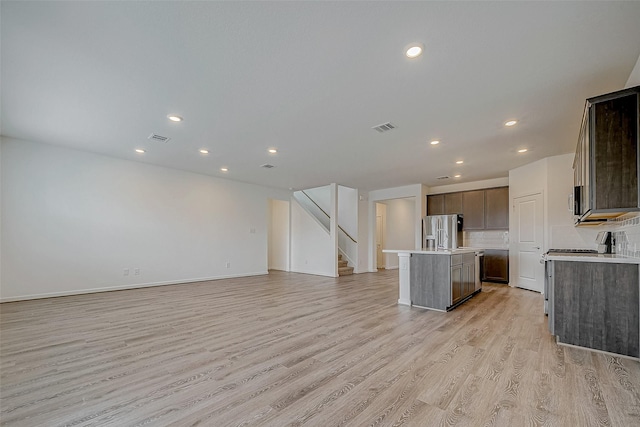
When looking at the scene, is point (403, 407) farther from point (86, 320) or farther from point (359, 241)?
point (359, 241)

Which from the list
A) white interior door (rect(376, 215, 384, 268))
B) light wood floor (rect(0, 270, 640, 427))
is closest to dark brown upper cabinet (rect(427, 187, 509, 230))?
white interior door (rect(376, 215, 384, 268))

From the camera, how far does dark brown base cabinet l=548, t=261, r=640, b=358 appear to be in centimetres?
248

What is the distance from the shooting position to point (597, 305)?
2.63 m

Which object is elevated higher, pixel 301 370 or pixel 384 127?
pixel 384 127

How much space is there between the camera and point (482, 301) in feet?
15.7

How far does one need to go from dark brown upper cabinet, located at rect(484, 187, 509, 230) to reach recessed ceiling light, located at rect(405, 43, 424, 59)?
5.97 meters

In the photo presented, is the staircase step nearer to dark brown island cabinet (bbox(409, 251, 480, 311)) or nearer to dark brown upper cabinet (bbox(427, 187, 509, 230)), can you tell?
dark brown upper cabinet (bbox(427, 187, 509, 230))

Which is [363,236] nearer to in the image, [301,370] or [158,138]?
[158,138]

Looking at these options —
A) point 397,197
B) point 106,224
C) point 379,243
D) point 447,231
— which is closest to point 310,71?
point 447,231

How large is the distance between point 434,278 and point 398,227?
6.21 metres

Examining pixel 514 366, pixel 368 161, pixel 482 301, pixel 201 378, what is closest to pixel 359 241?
pixel 368 161

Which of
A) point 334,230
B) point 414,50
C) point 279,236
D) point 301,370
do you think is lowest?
point 301,370

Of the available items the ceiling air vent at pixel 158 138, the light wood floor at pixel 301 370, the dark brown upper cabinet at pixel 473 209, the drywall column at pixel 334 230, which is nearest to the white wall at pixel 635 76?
the light wood floor at pixel 301 370

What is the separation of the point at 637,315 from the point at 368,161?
4.13 m
